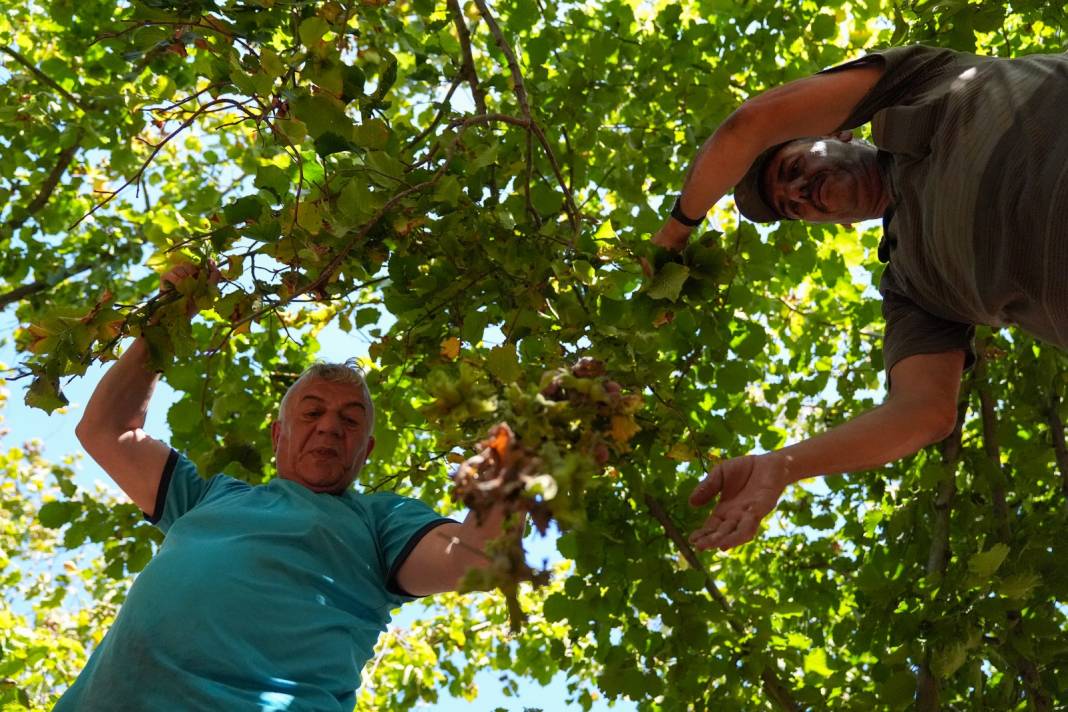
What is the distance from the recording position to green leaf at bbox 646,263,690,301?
184 centimetres

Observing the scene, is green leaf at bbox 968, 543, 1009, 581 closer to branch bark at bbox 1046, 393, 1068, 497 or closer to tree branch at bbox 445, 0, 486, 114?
branch bark at bbox 1046, 393, 1068, 497

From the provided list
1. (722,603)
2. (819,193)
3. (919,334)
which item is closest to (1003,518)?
(722,603)

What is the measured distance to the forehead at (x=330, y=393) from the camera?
2.38 m

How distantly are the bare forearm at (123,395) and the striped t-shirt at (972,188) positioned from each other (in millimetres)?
1568

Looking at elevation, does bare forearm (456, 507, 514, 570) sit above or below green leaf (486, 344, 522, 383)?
below

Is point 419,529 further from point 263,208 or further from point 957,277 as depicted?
point 957,277

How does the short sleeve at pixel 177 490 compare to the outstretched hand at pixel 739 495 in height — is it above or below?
above

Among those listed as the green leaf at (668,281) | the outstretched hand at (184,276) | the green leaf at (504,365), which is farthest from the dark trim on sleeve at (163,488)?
the green leaf at (668,281)

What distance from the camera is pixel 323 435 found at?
2297 millimetres

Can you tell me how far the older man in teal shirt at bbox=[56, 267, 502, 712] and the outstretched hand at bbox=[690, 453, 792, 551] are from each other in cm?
31

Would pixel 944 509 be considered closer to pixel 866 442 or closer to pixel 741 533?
pixel 866 442

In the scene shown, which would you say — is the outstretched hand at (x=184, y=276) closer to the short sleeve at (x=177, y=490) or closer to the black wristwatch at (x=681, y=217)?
the short sleeve at (x=177, y=490)

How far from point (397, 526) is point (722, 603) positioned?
1241 millimetres

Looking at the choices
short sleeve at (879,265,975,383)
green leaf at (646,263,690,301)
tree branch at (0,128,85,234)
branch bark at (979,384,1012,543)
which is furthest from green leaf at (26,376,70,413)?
tree branch at (0,128,85,234)
